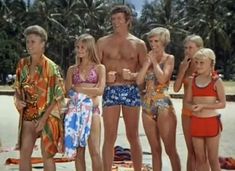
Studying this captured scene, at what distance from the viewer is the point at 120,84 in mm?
6203

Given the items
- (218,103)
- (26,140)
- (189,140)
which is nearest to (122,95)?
(189,140)

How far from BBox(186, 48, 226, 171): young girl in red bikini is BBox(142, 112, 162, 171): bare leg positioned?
17.0 inches

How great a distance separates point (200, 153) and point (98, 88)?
1.22 meters

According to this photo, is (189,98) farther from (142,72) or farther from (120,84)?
(120,84)

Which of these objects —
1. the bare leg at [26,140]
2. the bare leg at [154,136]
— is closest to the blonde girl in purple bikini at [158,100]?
the bare leg at [154,136]

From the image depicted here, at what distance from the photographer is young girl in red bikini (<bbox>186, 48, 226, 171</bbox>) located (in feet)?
18.7

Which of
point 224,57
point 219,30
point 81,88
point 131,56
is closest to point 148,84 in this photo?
point 131,56

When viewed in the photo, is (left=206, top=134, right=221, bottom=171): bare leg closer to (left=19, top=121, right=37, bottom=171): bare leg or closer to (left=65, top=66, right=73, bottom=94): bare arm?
(left=65, top=66, right=73, bottom=94): bare arm

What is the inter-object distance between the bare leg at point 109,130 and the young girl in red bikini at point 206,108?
849mm

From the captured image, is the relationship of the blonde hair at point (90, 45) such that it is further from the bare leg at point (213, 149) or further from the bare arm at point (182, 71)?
the bare leg at point (213, 149)

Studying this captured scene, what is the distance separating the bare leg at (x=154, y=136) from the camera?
605 cm

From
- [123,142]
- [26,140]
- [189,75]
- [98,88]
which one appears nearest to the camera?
[26,140]

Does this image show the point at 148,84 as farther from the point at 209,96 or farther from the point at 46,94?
the point at 46,94

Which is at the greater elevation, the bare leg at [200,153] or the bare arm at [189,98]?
the bare arm at [189,98]
